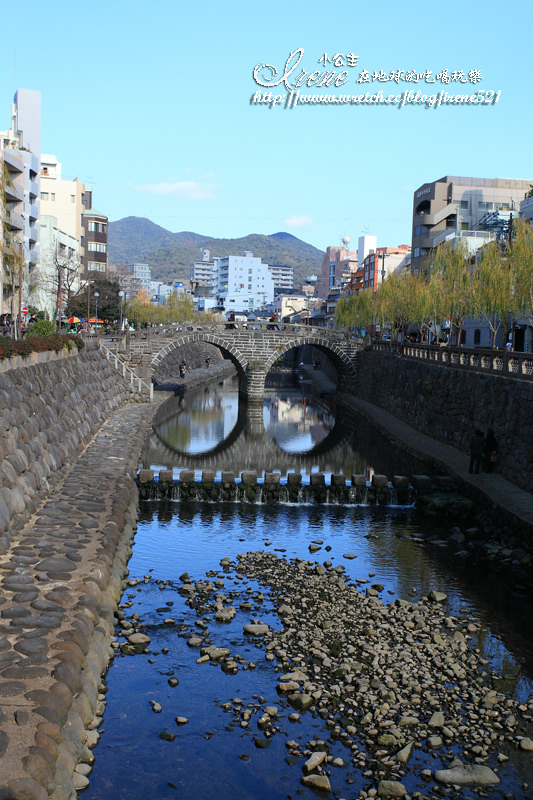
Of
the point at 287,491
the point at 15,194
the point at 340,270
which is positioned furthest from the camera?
the point at 340,270

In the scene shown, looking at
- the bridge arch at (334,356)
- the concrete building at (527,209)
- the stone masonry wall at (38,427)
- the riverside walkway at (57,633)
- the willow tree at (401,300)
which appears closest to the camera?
the riverside walkway at (57,633)

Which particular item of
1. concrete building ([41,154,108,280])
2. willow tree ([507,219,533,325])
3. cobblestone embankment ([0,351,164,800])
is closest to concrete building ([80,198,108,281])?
concrete building ([41,154,108,280])

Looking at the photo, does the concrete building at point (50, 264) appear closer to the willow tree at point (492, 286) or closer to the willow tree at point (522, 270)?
the willow tree at point (492, 286)

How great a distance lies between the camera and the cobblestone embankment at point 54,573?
9039mm

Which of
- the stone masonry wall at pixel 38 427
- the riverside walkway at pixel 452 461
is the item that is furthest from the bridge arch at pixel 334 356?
the stone masonry wall at pixel 38 427

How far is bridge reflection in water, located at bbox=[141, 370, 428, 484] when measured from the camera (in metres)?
34.0

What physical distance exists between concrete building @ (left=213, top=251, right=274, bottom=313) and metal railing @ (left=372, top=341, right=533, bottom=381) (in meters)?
144

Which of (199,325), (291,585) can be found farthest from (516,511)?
(199,325)

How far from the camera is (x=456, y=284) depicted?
143ft

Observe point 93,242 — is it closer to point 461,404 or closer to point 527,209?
point 527,209

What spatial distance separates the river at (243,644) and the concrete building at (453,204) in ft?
158

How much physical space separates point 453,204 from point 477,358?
4642 cm

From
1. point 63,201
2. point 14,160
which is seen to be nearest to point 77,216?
point 63,201

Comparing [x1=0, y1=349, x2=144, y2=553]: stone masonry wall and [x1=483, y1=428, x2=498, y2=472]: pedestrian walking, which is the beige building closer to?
[x1=0, y1=349, x2=144, y2=553]: stone masonry wall
